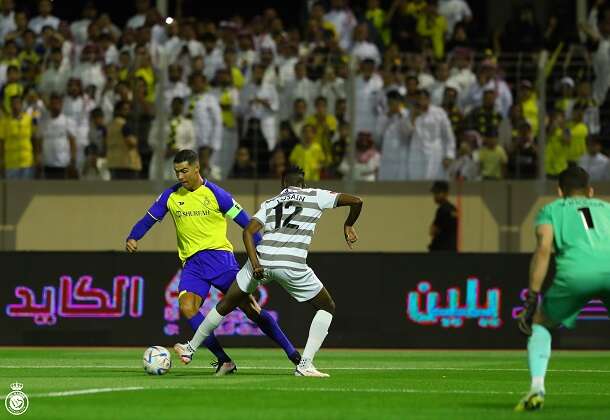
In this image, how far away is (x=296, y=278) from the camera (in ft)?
45.2

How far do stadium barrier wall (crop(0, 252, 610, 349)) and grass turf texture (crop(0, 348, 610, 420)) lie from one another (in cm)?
234

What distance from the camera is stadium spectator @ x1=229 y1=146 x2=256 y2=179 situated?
22.6 metres

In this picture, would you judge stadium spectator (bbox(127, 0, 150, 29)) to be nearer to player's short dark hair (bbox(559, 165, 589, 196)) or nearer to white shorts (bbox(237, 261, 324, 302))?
white shorts (bbox(237, 261, 324, 302))

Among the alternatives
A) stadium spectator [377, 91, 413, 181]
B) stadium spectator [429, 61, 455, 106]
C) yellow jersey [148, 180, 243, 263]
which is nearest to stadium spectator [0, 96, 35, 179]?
stadium spectator [377, 91, 413, 181]

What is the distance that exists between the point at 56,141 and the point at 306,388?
37.6 ft

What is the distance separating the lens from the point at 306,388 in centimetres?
1227

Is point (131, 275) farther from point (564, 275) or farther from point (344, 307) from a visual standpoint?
point (564, 275)

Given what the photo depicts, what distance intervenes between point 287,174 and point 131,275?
782 centimetres

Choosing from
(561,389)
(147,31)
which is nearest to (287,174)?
(561,389)

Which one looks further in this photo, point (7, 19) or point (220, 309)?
point (7, 19)

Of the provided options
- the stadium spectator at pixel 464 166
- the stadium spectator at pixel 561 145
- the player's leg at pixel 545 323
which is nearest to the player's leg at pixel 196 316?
the player's leg at pixel 545 323

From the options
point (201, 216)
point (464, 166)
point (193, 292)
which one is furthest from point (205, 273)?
point (464, 166)

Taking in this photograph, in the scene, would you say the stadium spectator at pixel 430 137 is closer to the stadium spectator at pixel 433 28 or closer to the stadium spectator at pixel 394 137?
the stadium spectator at pixel 394 137

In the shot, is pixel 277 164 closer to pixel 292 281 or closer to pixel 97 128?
pixel 97 128
